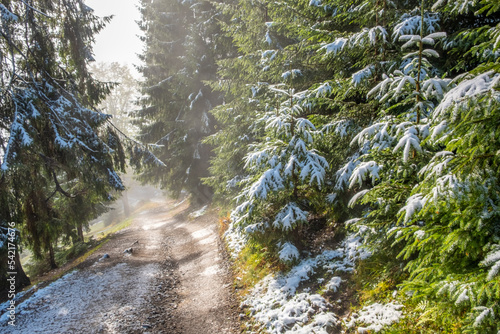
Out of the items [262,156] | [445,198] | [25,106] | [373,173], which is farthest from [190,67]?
[445,198]

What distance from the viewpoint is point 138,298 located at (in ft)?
22.9

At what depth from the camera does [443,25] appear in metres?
4.82

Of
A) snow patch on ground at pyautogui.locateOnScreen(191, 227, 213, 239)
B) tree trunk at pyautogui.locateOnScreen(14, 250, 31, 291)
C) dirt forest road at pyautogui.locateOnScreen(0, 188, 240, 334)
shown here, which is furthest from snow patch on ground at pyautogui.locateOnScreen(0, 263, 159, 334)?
snow patch on ground at pyautogui.locateOnScreen(191, 227, 213, 239)

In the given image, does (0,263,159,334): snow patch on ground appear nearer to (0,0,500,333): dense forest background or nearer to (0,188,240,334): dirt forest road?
(0,188,240,334): dirt forest road

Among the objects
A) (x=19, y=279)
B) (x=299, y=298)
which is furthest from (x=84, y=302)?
(x=299, y=298)

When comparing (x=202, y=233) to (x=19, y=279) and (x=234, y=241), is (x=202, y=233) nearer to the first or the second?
(x=234, y=241)

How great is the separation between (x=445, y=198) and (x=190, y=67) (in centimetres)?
1818

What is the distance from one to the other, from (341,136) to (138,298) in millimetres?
7260

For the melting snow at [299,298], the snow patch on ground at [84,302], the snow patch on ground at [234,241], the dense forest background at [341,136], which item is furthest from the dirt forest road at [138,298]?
the dense forest background at [341,136]

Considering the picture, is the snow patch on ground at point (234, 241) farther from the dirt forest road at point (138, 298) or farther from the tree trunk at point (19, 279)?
the tree trunk at point (19, 279)

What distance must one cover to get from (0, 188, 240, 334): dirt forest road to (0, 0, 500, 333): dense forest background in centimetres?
203

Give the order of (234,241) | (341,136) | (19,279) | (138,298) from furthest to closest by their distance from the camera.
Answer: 1. (234,241)
2. (19,279)
3. (138,298)
4. (341,136)

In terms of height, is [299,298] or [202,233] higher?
[299,298]

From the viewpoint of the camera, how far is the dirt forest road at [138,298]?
5715mm
